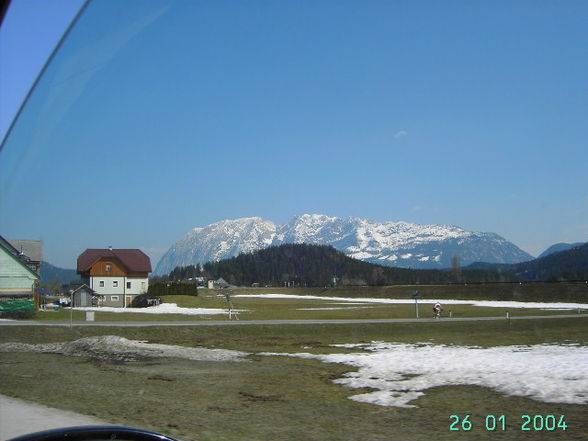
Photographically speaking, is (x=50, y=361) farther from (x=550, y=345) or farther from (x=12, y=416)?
(x=550, y=345)

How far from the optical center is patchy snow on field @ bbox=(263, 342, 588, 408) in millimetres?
12672

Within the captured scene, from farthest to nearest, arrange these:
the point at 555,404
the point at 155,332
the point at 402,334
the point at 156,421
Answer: the point at 402,334, the point at 155,332, the point at 555,404, the point at 156,421

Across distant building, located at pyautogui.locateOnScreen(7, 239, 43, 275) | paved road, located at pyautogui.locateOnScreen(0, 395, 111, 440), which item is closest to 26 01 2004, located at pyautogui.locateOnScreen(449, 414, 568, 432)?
paved road, located at pyautogui.locateOnScreen(0, 395, 111, 440)

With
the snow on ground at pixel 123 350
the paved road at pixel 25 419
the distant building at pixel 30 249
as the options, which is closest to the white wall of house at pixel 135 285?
the paved road at pixel 25 419

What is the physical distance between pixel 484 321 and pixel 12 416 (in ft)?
119

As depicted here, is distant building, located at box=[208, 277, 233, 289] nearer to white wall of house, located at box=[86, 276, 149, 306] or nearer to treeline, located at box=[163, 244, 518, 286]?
treeline, located at box=[163, 244, 518, 286]

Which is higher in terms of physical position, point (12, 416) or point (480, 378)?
point (12, 416)

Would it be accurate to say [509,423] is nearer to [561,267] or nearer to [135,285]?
[135,285]

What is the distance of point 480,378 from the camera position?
14.9 metres

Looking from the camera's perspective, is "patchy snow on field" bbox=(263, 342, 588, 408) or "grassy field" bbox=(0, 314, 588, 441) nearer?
"grassy field" bbox=(0, 314, 588, 441)

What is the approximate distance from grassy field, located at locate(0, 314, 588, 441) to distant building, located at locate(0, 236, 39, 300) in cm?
476

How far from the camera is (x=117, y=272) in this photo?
27.7ft

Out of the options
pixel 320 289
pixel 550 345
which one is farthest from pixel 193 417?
pixel 320 289

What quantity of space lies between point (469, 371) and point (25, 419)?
12743 mm
